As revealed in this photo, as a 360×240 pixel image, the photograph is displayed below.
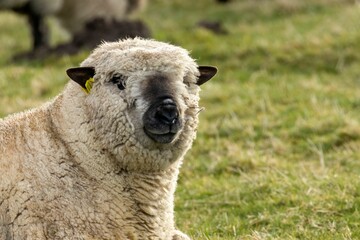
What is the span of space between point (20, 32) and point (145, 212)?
14.6 metres

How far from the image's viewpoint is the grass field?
22.5ft

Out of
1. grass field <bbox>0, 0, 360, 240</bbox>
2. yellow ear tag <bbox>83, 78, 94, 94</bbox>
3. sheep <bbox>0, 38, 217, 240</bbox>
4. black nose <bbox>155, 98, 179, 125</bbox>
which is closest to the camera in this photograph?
black nose <bbox>155, 98, 179, 125</bbox>

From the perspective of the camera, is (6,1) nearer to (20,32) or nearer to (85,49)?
(85,49)

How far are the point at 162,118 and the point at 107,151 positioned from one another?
52 cm

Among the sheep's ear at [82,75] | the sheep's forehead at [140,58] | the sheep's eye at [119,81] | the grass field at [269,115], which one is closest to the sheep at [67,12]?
the grass field at [269,115]

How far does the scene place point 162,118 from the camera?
4996 mm

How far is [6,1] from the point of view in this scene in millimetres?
15484

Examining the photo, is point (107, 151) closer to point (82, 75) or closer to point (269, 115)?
point (82, 75)

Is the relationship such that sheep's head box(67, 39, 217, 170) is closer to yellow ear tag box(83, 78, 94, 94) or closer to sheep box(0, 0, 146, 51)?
yellow ear tag box(83, 78, 94, 94)

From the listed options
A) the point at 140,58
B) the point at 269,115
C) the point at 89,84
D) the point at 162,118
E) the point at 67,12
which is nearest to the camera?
the point at 162,118

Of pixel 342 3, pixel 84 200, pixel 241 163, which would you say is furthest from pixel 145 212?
pixel 342 3

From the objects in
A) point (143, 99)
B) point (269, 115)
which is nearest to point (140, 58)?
point (143, 99)

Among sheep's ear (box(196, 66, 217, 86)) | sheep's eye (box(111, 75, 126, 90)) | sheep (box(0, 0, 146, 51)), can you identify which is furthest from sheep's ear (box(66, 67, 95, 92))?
sheep (box(0, 0, 146, 51))

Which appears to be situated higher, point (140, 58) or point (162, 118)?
point (140, 58)
